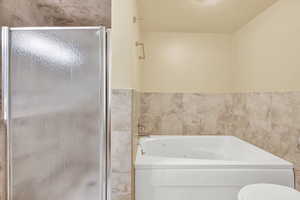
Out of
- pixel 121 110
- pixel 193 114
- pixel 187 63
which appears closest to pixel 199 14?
pixel 187 63

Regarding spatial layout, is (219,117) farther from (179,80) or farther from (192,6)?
(192,6)

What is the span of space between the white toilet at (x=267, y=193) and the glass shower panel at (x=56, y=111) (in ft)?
3.19

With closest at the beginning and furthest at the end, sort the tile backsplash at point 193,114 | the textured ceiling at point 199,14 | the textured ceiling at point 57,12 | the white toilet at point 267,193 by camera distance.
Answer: the white toilet at point 267,193 < the textured ceiling at point 57,12 < the textured ceiling at point 199,14 < the tile backsplash at point 193,114

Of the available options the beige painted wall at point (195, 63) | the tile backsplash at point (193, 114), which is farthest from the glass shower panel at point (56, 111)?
the beige painted wall at point (195, 63)

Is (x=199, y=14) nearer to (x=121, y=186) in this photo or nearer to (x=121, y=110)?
(x=121, y=110)

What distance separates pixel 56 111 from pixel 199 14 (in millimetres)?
2022

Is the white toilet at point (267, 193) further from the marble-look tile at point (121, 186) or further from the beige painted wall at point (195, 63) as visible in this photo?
the beige painted wall at point (195, 63)

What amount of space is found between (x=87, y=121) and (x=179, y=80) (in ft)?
6.35

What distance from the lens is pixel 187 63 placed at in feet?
9.50

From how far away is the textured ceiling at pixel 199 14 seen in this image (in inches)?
79.3

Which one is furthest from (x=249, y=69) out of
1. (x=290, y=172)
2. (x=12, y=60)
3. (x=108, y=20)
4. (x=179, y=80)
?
(x=12, y=60)

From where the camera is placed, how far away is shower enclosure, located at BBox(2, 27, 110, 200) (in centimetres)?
125

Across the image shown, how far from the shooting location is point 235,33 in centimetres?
282

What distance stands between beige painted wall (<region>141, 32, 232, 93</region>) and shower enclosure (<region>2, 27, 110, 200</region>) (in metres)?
1.64
